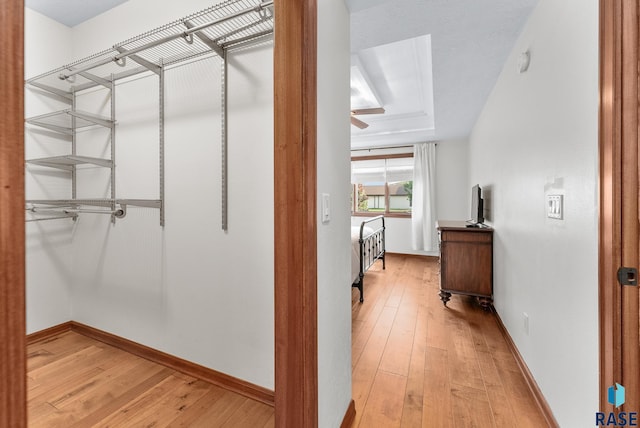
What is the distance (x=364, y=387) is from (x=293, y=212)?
1.42 meters

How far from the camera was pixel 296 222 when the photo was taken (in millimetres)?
977

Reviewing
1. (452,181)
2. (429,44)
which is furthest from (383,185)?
(429,44)

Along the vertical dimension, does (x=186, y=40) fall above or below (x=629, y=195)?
above

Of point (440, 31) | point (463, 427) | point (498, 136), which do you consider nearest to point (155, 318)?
point (463, 427)

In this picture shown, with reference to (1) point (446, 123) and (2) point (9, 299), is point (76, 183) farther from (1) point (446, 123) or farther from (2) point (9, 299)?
(1) point (446, 123)

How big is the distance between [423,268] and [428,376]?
3.14 meters

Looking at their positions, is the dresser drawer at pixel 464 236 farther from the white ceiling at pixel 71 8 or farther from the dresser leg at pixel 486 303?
the white ceiling at pixel 71 8

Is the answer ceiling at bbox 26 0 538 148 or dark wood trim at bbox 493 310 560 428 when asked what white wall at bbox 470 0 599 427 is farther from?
ceiling at bbox 26 0 538 148

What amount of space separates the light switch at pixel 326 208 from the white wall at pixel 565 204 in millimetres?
1023

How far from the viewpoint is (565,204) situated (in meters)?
1.31

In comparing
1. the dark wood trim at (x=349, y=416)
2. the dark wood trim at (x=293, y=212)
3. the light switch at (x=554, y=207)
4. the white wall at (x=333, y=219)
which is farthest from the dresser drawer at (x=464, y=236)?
the dark wood trim at (x=293, y=212)

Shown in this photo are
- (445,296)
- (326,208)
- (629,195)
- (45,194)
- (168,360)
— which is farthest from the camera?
(445,296)

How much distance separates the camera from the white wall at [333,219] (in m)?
1.15

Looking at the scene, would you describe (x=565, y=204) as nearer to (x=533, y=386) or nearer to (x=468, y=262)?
(x=533, y=386)
